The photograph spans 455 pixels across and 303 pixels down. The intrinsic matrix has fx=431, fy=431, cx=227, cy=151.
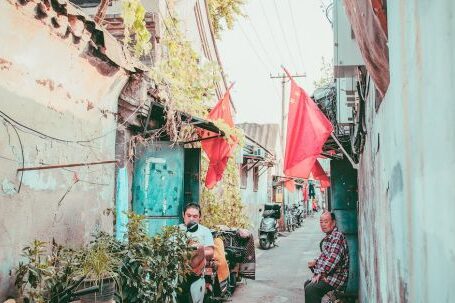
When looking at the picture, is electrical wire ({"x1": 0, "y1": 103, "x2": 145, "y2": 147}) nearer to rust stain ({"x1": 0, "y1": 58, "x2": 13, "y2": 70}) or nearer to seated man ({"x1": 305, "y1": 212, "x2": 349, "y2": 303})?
rust stain ({"x1": 0, "y1": 58, "x2": 13, "y2": 70})

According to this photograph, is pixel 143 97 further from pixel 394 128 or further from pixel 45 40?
pixel 394 128

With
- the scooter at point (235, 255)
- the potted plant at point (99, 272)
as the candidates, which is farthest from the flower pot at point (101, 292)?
the scooter at point (235, 255)

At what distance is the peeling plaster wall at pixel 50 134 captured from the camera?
4195mm

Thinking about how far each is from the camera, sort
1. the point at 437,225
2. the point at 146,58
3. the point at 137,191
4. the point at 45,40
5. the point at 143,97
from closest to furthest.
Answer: the point at 437,225 → the point at 45,40 → the point at 143,97 → the point at 137,191 → the point at 146,58

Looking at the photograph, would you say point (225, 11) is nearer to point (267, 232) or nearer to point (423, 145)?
point (267, 232)

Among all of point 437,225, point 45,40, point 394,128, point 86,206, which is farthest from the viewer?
point 86,206

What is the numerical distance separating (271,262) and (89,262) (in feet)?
36.7

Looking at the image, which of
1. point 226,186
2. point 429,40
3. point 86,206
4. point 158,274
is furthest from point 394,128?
point 226,186

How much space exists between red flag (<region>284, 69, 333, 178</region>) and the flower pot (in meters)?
3.64

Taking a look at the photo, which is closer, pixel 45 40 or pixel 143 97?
pixel 45 40

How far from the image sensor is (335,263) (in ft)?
19.5

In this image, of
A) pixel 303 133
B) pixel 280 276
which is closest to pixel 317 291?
pixel 303 133

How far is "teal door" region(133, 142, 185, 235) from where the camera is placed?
7.87m

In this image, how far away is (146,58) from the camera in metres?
10.2
